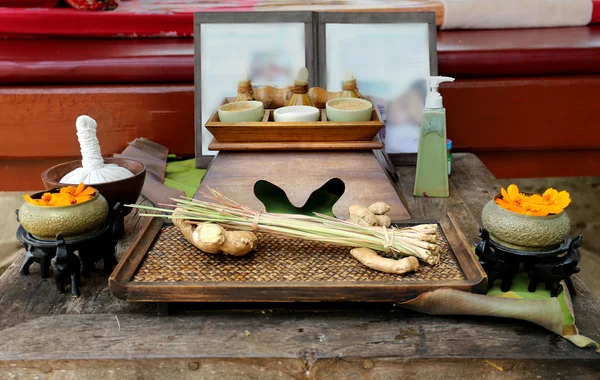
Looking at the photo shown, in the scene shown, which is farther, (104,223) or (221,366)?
(104,223)

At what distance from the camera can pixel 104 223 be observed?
951mm

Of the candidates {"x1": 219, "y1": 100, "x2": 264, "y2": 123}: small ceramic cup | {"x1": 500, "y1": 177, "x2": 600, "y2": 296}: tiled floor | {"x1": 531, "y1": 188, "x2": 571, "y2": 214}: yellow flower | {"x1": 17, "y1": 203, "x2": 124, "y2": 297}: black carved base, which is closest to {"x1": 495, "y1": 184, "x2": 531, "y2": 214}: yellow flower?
{"x1": 531, "y1": 188, "x2": 571, "y2": 214}: yellow flower

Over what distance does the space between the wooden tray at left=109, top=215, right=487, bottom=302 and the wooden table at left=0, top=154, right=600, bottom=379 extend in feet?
0.13

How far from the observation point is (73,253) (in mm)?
901

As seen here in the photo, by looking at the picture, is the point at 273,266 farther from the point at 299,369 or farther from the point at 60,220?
the point at 60,220

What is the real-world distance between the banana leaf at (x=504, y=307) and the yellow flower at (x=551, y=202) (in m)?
0.13

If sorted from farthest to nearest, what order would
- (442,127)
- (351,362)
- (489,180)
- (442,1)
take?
(442,1) < (489,180) < (442,127) < (351,362)

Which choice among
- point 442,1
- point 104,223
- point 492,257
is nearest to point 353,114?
point 492,257

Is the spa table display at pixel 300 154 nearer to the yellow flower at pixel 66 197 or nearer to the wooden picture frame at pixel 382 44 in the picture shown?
the yellow flower at pixel 66 197

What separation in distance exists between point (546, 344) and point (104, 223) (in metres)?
→ 0.69

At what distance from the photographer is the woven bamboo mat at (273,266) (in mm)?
835

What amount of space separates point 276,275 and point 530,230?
1.23 ft

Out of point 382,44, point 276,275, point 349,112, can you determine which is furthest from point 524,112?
point 276,275

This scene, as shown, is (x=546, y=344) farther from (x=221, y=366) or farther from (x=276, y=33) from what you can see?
(x=276, y=33)
